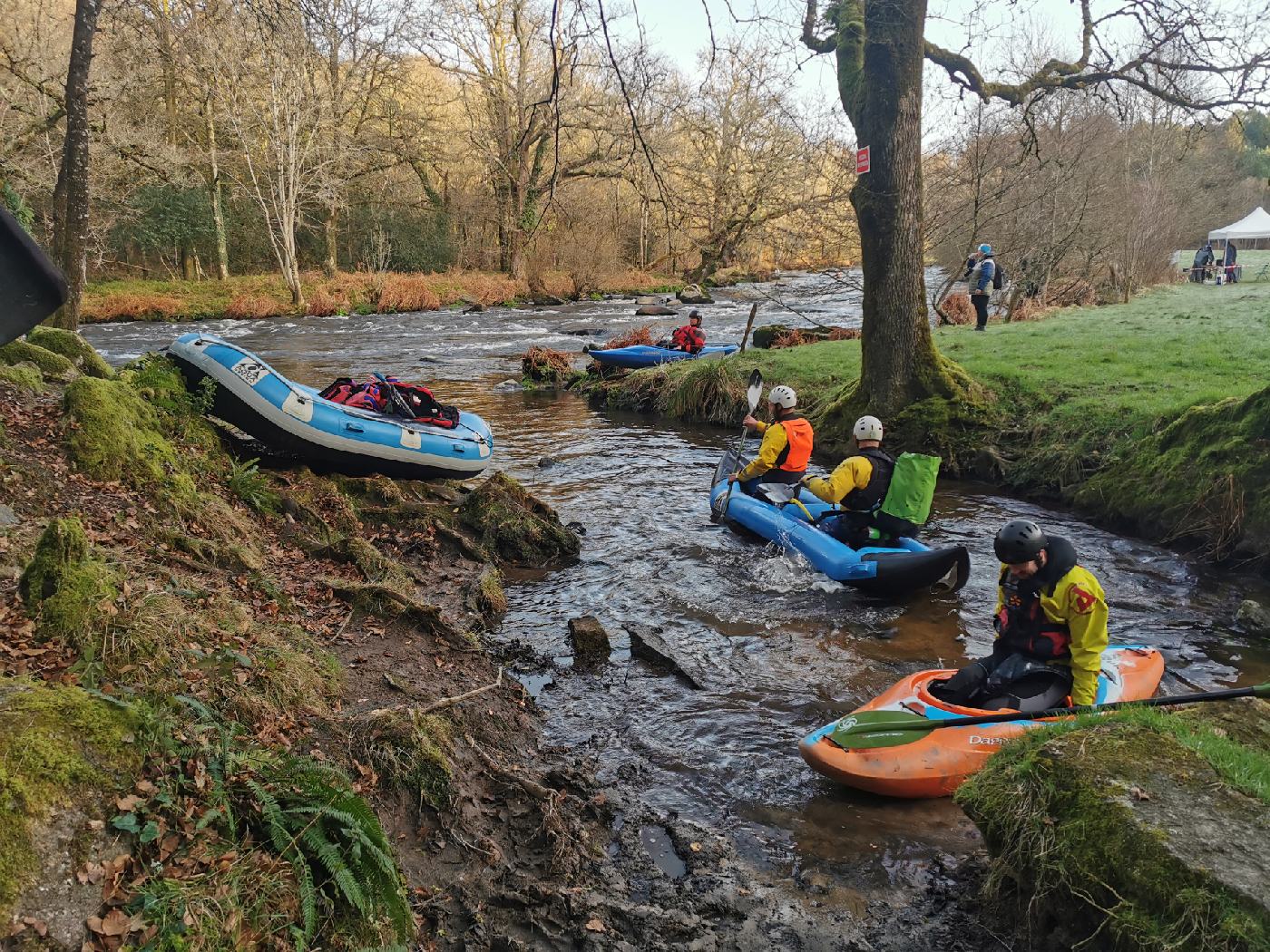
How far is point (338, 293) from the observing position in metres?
28.6

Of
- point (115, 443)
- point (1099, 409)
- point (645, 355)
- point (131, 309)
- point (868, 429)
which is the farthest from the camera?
point (131, 309)

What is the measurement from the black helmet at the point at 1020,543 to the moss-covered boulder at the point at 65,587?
434 centimetres

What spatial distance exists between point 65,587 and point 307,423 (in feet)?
13.6

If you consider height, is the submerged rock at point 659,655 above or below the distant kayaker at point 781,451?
below

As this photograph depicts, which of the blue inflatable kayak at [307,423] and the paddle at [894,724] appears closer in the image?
the paddle at [894,724]

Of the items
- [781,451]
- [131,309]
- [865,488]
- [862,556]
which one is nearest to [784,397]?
[781,451]

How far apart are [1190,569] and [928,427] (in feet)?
12.0

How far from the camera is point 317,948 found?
266 centimetres

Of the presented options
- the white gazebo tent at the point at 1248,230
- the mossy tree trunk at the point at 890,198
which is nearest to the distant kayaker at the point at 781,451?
the mossy tree trunk at the point at 890,198

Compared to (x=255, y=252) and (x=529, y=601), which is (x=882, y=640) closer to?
(x=529, y=601)

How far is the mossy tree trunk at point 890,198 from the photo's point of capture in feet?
33.1

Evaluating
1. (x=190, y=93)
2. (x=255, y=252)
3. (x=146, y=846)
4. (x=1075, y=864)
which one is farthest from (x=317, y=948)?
(x=255, y=252)

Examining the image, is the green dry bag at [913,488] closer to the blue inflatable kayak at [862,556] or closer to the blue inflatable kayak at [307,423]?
the blue inflatable kayak at [862,556]

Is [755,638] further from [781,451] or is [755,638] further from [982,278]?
[982,278]
